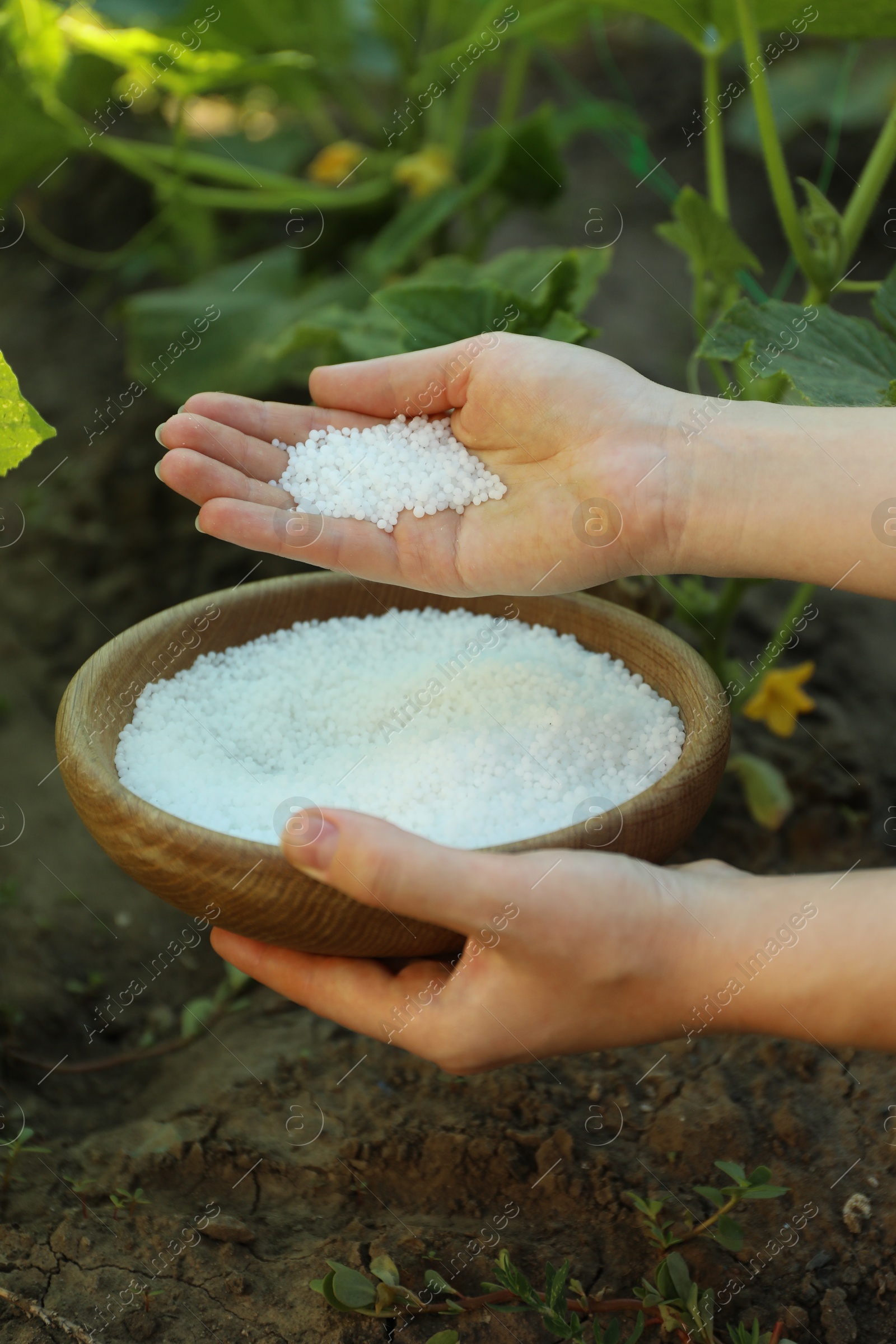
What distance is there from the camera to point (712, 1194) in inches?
36.9

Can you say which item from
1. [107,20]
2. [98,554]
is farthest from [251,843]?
[107,20]

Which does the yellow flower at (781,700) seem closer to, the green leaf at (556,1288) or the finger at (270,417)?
the finger at (270,417)

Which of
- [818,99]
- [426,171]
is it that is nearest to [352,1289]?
[426,171]

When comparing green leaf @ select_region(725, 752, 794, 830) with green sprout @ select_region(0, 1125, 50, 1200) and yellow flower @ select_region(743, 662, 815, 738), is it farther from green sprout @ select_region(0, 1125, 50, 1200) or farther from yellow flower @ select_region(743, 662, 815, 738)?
green sprout @ select_region(0, 1125, 50, 1200)

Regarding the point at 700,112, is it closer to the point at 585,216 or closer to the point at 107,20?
the point at 585,216

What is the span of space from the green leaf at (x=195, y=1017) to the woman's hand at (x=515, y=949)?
406 millimetres

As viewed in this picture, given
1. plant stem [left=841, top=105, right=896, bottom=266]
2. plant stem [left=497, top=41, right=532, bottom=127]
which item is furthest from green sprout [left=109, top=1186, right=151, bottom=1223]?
plant stem [left=497, top=41, right=532, bottom=127]

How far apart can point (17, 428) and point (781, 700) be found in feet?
3.28

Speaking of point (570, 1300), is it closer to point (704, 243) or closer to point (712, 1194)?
point (712, 1194)

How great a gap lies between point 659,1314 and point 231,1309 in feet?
1.14

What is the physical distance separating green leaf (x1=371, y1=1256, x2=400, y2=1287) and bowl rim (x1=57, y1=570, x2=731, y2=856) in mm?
345

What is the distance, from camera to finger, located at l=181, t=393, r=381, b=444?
1.12 metres

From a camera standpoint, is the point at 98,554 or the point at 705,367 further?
the point at 705,367

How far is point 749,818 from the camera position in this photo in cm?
148
